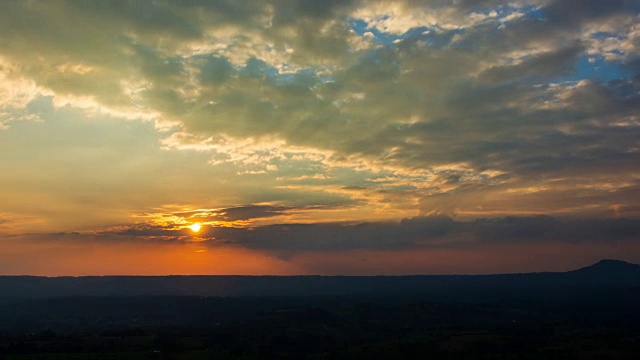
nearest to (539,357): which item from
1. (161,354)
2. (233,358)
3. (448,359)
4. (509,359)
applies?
(509,359)

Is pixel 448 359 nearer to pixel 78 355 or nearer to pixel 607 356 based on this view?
pixel 607 356

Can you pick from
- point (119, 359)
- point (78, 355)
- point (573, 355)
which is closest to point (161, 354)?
point (119, 359)

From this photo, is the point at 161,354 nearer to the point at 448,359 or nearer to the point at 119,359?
the point at 119,359

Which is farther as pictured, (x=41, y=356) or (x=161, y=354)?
Answer: (x=161, y=354)

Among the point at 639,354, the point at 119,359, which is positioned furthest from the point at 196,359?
the point at 639,354

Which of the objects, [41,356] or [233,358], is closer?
[41,356]

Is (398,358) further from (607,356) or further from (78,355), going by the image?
(78,355)

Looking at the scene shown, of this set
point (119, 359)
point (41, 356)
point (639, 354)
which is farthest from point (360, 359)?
point (41, 356)
